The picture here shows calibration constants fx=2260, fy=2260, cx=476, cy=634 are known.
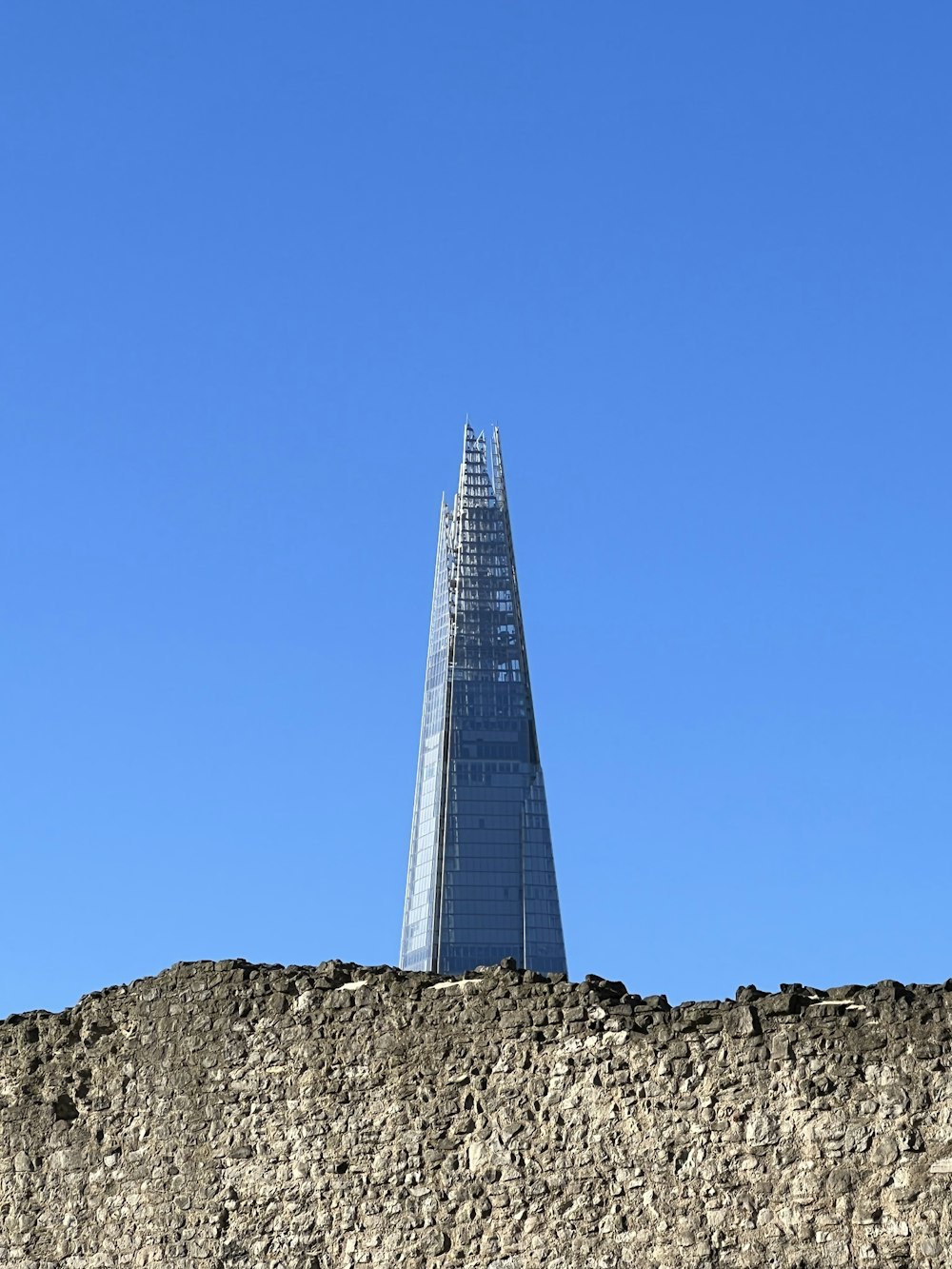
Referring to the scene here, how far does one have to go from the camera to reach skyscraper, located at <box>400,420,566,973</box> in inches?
4697

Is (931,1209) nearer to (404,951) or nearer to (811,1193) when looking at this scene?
(811,1193)

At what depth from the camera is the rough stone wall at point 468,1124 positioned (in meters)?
9.73

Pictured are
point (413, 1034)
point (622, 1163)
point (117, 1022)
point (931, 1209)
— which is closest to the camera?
point (931, 1209)

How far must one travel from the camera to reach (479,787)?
12206 cm

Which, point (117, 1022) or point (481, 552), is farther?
point (481, 552)

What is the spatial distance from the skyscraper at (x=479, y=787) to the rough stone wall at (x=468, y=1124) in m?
103

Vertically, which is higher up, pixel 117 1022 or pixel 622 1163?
pixel 117 1022

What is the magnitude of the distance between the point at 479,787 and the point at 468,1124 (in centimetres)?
11146

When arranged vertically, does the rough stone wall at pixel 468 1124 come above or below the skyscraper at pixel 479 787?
below

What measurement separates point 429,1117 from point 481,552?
397 feet

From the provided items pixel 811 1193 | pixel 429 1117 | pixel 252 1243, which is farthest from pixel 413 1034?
pixel 811 1193

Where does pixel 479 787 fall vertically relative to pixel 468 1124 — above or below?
above

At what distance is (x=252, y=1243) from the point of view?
11.2 m

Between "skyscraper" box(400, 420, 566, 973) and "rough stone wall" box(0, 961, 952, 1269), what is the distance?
4051 inches
